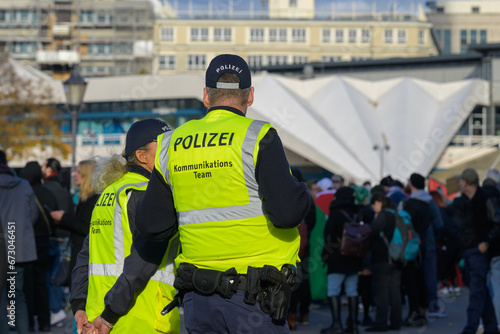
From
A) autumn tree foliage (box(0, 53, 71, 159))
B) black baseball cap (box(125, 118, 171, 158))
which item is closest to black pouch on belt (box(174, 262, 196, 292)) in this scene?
black baseball cap (box(125, 118, 171, 158))

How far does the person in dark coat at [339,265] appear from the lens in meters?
10.7

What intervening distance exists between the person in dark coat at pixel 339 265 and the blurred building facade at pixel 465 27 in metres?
115

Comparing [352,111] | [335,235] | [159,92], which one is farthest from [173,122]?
[335,235]

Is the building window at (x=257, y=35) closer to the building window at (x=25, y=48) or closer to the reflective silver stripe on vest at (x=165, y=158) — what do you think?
the building window at (x=25, y=48)

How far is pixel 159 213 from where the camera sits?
4.09 m

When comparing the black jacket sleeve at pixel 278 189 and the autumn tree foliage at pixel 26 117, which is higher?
the black jacket sleeve at pixel 278 189

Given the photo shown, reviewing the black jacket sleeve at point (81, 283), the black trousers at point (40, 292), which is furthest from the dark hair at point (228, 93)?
the black trousers at point (40, 292)

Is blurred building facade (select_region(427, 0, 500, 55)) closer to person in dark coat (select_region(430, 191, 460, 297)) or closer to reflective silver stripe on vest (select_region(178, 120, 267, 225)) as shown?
person in dark coat (select_region(430, 191, 460, 297))

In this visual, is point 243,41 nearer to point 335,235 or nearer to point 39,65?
point 39,65

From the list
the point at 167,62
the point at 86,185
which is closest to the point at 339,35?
the point at 167,62

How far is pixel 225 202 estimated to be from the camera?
383 cm

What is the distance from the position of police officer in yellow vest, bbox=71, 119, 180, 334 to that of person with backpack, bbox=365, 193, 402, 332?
21.5 ft

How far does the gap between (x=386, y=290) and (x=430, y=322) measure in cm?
140

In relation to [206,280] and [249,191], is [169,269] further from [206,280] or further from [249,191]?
[249,191]
